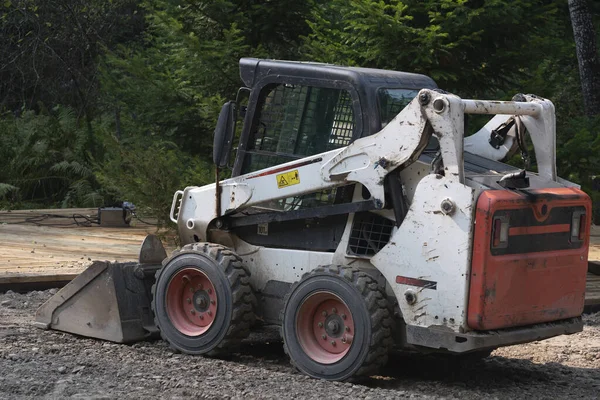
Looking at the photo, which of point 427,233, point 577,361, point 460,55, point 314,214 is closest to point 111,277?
point 314,214

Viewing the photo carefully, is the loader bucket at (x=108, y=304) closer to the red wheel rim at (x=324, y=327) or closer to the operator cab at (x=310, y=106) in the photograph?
the operator cab at (x=310, y=106)

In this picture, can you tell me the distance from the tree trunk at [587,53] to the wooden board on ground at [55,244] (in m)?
7.42

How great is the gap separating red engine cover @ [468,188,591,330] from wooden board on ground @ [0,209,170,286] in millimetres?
4618

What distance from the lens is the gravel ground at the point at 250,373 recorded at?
571 cm

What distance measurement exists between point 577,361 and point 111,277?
3.35m

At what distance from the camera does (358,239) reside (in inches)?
256

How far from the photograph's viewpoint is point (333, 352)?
Result: 20.7ft

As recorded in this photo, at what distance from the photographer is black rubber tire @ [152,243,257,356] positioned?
6.64 m

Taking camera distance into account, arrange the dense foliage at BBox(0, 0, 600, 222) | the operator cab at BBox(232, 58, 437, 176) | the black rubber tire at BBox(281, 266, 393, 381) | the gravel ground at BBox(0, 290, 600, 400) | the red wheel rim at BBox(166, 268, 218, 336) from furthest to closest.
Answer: the dense foliage at BBox(0, 0, 600, 222) → the red wheel rim at BBox(166, 268, 218, 336) → the operator cab at BBox(232, 58, 437, 176) → the black rubber tire at BBox(281, 266, 393, 381) → the gravel ground at BBox(0, 290, 600, 400)

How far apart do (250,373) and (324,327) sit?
54 cm

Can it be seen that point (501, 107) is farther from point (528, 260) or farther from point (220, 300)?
point (220, 300)

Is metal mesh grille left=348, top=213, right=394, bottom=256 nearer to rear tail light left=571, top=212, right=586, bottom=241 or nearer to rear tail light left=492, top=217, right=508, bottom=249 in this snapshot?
rear tail light left=492, top=217, right=508, bottom=249

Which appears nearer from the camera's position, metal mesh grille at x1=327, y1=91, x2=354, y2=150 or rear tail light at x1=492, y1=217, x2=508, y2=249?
rear tail light at x1=492, y1=217, x2=508, y2=249

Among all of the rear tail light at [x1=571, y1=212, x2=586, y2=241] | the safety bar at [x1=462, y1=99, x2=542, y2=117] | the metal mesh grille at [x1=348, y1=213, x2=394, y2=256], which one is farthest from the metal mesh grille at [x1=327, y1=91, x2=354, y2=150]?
the rear tail light at [x1=571, y1=212, x2=586, y2=241]
